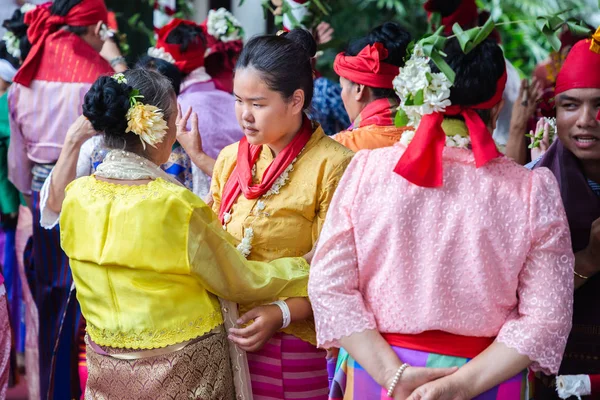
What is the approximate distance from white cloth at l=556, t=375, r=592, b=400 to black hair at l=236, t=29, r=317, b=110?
1.13m

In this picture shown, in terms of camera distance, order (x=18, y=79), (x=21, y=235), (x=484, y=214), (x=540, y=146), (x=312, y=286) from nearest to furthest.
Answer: (x=484, y=214) → (x=312, y=286) → (x=540, y=146) → (x=18, y=79) → (x=21, y=235)

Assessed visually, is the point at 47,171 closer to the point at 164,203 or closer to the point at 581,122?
the point at 164,203

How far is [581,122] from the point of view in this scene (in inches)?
98.7

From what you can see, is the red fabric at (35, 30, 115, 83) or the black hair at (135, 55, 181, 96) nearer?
the black hair at (135, 55, 181, 96)

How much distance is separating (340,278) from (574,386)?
0.92 meters

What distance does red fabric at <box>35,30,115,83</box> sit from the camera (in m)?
3.90

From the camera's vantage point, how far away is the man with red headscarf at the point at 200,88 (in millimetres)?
3826

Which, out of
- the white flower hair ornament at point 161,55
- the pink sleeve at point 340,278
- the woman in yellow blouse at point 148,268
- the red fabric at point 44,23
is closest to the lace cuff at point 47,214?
the red fabric at point 44,23

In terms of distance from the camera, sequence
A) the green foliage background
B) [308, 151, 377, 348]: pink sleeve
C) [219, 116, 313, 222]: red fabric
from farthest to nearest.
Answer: the green foliage background → [219, 116, 313, 222]: red fabric → [308, 151, 377, 348]: pink sleeve

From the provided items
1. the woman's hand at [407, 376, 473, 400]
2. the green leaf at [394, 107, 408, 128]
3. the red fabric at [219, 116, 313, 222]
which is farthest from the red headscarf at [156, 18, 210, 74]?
the woman's hand at [407, 376, 473, 400]

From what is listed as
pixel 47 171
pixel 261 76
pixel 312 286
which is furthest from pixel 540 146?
pixel 47 171

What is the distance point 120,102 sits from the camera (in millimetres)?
2359

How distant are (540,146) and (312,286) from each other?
145 cm

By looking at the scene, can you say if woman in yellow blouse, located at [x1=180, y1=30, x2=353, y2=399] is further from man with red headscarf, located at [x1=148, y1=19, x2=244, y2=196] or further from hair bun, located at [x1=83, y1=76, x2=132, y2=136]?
man with red headscarf, located at [x1=148, y1=19, x2=244, y2=196]
